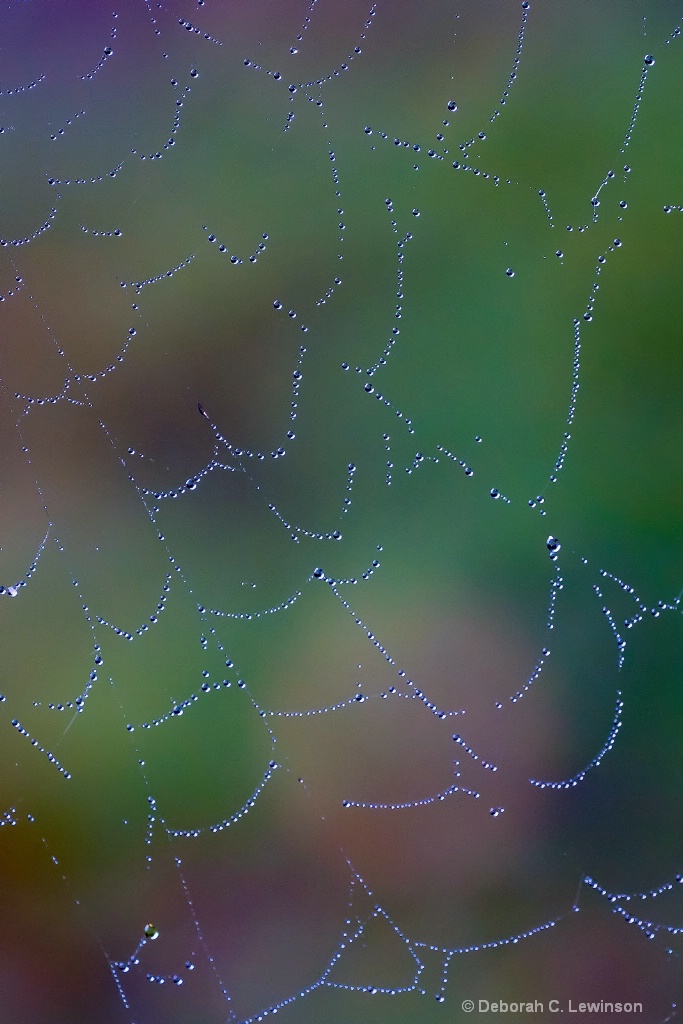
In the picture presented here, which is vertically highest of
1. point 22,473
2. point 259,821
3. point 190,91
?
point 190,91

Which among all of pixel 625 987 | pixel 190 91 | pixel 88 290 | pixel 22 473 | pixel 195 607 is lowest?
pixel 625 987

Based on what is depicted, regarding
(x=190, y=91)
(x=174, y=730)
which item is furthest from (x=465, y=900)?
(x=190, y=91)

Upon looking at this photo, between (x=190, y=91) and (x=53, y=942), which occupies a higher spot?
(x=190, y=91)

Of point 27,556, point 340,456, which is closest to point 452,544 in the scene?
point 340,456

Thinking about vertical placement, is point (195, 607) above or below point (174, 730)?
above

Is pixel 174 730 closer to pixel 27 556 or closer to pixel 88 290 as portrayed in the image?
pixel 27 556

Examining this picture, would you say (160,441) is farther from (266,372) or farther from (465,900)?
(465,900)
